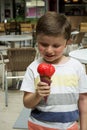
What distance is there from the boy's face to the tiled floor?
2.64 m

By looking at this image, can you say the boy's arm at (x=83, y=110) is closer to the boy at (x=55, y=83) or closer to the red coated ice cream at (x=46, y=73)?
the boy at (x=55, y=83)

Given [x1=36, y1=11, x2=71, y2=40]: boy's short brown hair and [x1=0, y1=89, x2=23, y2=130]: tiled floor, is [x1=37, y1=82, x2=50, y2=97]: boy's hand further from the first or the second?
[x1=0, y1=89, x2=23, y2=130]: tiled floor

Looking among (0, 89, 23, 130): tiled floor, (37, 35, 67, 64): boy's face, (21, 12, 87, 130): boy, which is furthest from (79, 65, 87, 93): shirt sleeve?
(0, 89, 23, 130): tiled floor

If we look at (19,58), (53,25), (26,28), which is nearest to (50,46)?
(53,25)

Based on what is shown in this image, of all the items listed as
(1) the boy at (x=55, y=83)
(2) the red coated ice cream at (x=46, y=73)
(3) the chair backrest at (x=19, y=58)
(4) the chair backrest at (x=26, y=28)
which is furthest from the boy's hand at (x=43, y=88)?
(4) the chair backrest at (x=26, y=28)

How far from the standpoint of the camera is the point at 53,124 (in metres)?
1.60

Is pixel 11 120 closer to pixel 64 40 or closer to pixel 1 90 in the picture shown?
pixel 1 90

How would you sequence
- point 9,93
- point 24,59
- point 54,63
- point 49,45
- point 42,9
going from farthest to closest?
point 42,9 → point 9,93 → point 24,59 → point 54,63 → point 49,45

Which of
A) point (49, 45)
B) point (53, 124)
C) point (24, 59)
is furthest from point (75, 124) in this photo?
point (24, 59)

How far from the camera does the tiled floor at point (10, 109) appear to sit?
424 centimetres

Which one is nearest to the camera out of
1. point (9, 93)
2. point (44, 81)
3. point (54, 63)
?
point (44, 81)

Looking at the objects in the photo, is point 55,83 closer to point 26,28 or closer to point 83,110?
point 83,110

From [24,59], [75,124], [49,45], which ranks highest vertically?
[49,45]

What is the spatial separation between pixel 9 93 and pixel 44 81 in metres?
4.50
